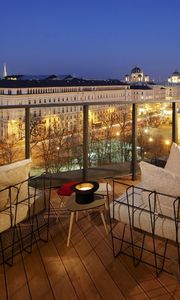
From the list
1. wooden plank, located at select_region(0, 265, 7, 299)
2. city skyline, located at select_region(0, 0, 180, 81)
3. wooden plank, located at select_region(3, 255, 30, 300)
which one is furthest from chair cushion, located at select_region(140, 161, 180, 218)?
city skyline, located at select_region(0, 0, 180, 81)

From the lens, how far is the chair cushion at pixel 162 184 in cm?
226

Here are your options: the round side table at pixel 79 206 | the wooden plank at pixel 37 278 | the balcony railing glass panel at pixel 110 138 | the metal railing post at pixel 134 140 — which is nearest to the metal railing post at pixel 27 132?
the balcony railing glass panel at pixel 110 138

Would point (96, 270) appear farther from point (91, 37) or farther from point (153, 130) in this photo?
point (91, 37)

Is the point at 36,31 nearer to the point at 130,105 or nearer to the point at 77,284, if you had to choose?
the point at 130,105

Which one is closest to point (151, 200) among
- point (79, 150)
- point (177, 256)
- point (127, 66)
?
point (177, 256)

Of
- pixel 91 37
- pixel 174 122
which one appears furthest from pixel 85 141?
pixel 91 37

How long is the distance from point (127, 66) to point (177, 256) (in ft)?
174

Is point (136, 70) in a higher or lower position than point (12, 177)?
higher

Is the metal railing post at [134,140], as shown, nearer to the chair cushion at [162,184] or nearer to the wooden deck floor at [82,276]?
the wooden deck floor at [82,276]

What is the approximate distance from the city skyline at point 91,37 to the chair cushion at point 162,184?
25.1 meters

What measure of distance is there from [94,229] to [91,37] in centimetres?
4479

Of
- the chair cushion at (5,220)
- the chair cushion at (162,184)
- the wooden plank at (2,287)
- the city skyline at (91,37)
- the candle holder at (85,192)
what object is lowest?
the wooden plank at (2,287)

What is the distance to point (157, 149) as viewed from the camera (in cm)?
537

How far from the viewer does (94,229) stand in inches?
130
